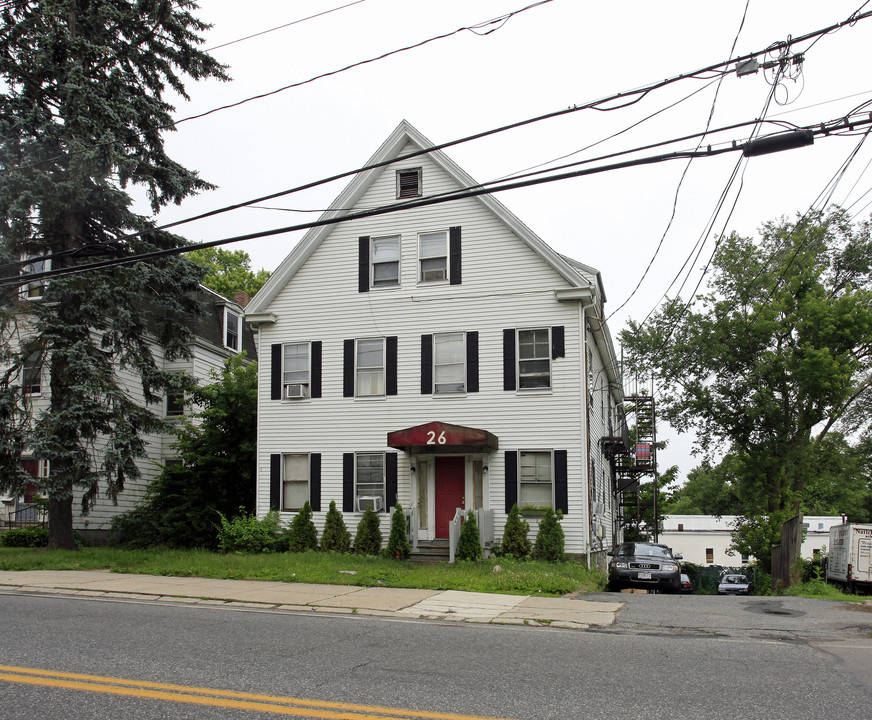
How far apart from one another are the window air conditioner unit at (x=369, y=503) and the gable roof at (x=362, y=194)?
6034 millimetres

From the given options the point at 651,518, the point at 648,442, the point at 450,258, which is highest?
the point at 450,258

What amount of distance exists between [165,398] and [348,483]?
38.4 feet

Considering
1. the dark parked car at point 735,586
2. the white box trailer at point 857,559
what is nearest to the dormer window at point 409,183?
the white box trailer at point 857,559

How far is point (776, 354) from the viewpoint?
96.8ft

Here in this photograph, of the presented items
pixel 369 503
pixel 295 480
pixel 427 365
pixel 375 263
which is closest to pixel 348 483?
pixel 369 503

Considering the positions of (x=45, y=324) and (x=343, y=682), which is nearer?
(x=343, y=682)

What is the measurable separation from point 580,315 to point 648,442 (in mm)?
12594

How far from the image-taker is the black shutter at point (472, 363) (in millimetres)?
19391

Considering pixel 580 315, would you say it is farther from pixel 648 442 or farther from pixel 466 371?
pixel 648 442

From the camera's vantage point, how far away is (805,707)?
570 cm

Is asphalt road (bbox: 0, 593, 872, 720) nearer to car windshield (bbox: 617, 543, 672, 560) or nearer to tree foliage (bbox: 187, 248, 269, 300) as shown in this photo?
car windshield (bbox: 617, 543, 672, 560)

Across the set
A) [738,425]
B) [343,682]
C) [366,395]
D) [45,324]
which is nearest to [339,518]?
[366,395]

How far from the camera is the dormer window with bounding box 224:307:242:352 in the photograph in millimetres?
30781

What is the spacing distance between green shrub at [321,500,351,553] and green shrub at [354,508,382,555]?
0.32 metres
